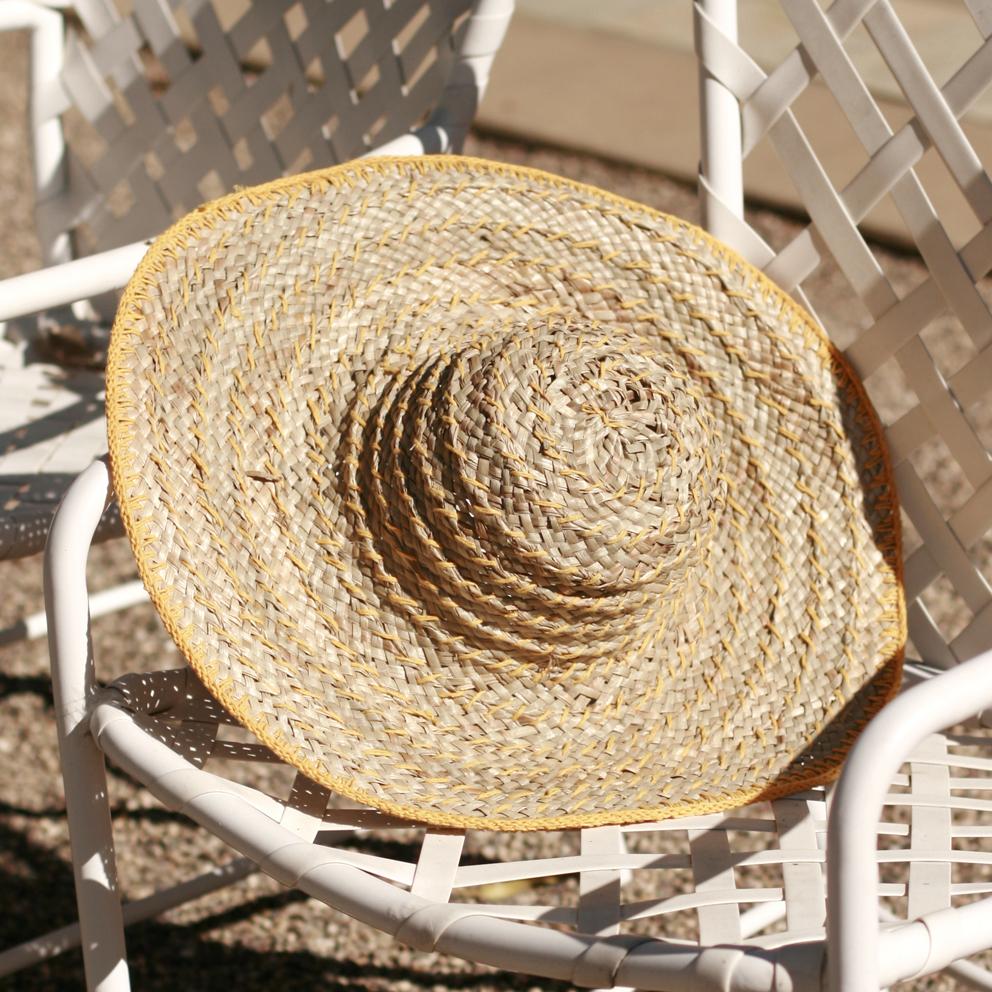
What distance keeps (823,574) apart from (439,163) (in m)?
0.45

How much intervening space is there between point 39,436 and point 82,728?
0.45m

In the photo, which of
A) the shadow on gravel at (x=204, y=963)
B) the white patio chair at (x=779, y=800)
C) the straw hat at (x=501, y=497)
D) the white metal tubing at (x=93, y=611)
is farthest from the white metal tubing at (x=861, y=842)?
the white metal tubing at (x=93, y=611)

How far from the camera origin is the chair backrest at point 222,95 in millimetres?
1339

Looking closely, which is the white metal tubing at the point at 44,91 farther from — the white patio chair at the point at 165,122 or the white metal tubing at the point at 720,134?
the white metal tubing at the point at 720,134

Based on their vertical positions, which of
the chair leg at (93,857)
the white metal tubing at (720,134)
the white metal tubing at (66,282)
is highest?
the white metal tubing at (720,134)

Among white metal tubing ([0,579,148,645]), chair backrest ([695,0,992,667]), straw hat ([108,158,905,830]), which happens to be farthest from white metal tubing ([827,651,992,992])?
white metal tubing ([0,579,148,645])

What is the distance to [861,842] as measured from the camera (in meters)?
0.68

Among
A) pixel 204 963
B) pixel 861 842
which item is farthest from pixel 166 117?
pixel 861 842

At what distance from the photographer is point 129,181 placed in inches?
59.7

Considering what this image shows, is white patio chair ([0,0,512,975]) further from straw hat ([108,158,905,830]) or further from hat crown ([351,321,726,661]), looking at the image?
hat crown ([351,321,726,661])

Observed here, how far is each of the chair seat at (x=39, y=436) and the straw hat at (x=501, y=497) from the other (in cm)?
21

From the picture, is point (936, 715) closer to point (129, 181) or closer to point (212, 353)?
point (212, 353)

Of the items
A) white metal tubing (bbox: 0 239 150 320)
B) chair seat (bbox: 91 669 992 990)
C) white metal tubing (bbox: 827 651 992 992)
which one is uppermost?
white metal tubing (bbox: 827 651 992 992)

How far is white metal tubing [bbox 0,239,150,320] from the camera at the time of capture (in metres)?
0.97
